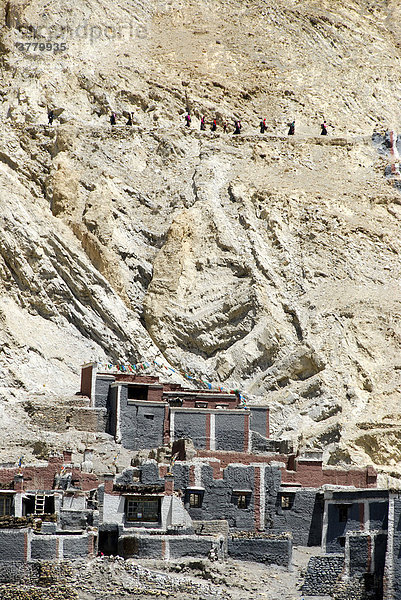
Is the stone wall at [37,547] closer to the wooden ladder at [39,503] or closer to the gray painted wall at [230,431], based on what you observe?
the wooden ladder at [39,503]

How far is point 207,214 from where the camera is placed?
6319cm

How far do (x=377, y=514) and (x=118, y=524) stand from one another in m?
8.60

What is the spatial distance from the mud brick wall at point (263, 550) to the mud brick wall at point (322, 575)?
1318 mm

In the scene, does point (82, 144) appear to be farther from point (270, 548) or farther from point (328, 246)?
point (270, 548)

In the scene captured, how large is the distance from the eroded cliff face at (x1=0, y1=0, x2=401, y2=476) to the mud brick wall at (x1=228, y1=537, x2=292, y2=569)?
920 centimetres

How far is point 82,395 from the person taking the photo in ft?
163

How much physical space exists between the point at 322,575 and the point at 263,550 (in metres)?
2.44

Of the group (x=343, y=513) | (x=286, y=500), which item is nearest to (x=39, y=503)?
(x=286, y=500)

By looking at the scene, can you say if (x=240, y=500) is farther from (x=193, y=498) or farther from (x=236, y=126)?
(x=236, y=126)

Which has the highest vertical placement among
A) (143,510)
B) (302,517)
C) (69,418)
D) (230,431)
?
(69,418)

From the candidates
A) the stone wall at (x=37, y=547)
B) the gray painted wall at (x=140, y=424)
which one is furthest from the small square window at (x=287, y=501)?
the stone wall at (x=37, y=547)

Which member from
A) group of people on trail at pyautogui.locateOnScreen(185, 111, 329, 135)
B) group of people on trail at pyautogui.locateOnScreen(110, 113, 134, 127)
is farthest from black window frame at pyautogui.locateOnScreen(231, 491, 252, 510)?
group of people on trail at pyautogui.locateOnScreen(185, 111, 329, 135)

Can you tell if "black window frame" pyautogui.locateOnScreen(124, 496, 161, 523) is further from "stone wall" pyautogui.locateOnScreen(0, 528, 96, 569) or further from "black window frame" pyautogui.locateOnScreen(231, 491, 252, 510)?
"black window frame" pyautogui.locateOnScreen(231, 491, 252, 510)

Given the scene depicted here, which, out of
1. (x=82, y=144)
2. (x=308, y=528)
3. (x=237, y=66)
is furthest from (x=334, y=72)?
(x=308, y=528)
